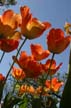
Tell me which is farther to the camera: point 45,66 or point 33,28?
point 45,66

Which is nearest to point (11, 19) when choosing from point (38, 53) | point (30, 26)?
point (30, 26)

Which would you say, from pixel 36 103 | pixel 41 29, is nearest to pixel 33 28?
pixel 41 29

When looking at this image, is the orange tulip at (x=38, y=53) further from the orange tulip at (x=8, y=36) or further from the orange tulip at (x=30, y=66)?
the orange tulip at (x=8, y=36)

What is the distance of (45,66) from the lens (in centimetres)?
159

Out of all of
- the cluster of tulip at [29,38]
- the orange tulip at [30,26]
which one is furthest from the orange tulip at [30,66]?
the orange tulip at [30,26]

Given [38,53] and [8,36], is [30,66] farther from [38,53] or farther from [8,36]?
[8,36]

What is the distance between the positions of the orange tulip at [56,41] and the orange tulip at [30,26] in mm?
58

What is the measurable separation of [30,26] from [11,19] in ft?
0.28

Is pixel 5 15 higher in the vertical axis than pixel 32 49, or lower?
higher

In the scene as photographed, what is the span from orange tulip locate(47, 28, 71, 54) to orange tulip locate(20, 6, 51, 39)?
6cm

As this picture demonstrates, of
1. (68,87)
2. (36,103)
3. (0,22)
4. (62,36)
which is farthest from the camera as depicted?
(62,36)

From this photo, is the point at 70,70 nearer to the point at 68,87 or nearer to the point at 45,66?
the point at 68,87

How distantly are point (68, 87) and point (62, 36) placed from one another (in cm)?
43

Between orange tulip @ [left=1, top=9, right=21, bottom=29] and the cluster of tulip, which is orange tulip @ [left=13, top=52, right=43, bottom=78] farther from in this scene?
orange tulip @ [left=1, top=9, right=21, bottom=29]
